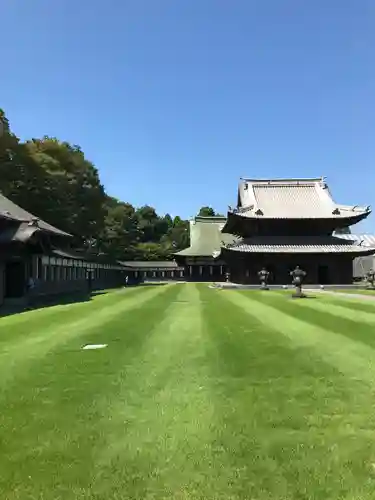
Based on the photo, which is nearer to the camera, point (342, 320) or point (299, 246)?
point (342, 320)

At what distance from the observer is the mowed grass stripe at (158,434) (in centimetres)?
390

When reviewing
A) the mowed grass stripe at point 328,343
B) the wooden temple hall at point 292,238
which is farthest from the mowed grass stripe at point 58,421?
the wooden temple hall at point 292,238

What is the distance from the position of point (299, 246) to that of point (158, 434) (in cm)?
4320

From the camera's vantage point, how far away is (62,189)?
49031 mm

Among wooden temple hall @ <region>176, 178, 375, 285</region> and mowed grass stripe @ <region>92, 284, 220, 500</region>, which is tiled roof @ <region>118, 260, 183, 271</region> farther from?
mowed grass stripe @ <region>92, 284, 220, 500</region>

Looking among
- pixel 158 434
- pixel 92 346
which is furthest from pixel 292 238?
pixel 158 434

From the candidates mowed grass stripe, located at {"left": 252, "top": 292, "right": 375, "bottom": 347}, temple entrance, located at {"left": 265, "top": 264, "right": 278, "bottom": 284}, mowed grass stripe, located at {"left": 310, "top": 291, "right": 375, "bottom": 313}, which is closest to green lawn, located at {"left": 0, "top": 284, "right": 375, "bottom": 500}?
mowed grass stripe, located at {"left": 252, "top": 292, "right": 375, "bottom": 347}

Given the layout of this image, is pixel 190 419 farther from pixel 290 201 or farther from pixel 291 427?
pixel 290 201

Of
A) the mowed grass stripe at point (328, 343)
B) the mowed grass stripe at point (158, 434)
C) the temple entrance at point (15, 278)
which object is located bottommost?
the mowed grass stripe at point (158, 434)

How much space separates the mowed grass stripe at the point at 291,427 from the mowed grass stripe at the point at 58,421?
1224 mm

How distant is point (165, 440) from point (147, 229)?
111 meters

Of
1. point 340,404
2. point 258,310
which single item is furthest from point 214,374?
point 258,310

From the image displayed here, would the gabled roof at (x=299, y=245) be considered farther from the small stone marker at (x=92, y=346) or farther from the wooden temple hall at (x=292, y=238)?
the small stone marker at (x=92, y=346)

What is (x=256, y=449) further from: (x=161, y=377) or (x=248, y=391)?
(x=161, y=377)
